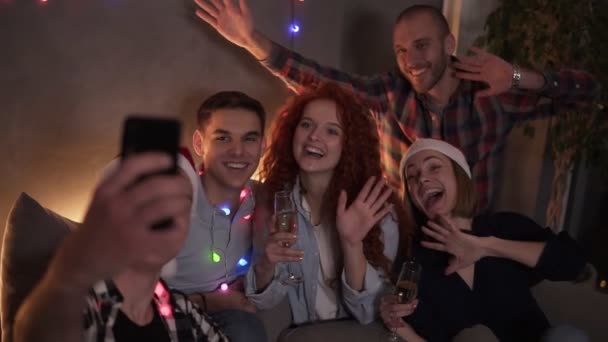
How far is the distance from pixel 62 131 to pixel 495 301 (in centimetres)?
166

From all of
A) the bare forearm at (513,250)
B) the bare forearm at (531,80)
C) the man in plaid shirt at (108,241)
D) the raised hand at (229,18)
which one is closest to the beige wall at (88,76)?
the raised hand at (229,18)

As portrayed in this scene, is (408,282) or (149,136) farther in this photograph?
(408,282)

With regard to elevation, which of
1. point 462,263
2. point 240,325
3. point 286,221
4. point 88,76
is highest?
point 88,76

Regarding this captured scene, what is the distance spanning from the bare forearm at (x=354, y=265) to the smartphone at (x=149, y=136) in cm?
114

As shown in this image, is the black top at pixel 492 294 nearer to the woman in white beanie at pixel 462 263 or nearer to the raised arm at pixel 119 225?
the woman in white beanie at pixel 462 263

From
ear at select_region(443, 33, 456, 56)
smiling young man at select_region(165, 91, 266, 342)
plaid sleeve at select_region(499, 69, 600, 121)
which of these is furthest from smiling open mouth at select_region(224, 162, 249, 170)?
plaid sleeve at select_region(499, 69, 600, 121)

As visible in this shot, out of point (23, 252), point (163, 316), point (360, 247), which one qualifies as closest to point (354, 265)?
point (360, 247)

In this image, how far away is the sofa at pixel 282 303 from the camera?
1426mm

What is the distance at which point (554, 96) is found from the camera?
2230mm

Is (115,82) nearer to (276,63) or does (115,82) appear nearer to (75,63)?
(75,63)

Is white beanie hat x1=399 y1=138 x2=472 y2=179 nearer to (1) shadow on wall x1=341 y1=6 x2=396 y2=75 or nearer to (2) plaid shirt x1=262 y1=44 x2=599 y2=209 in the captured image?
(2) plaid shirt x1=262 y1=44 x2=599 y2=209

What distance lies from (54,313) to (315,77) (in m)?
1.69

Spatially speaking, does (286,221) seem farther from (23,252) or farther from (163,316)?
(23,252)

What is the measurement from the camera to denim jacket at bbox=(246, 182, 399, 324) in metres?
1.72
